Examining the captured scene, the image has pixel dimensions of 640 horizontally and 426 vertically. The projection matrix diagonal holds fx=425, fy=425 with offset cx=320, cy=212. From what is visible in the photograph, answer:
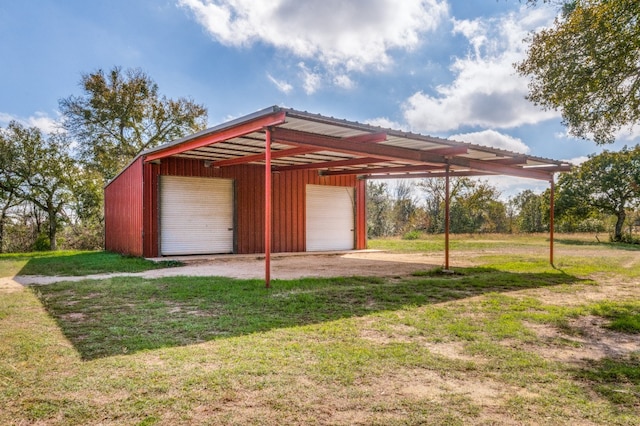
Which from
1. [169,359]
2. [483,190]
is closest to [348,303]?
[169,359]

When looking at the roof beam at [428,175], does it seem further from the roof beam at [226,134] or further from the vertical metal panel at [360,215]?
the roof beam at [226,134]

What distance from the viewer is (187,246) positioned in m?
11.7

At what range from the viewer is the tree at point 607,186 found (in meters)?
19.2

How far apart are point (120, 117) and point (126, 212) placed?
1149 centimetres

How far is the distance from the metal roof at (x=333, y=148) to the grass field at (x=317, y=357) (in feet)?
8.13

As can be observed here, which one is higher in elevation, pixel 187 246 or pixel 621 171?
pixel 621 171

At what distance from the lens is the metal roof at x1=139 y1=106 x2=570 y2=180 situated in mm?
6500

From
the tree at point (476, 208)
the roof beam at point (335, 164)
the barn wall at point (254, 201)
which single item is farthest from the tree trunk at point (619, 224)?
the roof beam at point (335, 164)

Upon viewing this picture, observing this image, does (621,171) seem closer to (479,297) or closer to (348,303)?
(479,297)

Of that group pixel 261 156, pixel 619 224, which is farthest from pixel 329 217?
pixel 619 224

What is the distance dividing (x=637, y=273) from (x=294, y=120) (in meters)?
7.57

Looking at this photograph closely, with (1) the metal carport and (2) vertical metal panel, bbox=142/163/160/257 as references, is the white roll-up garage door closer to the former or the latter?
(1) the metal carport

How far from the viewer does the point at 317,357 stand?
3189mm

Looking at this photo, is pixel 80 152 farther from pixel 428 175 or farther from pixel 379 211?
pixel 428 175
